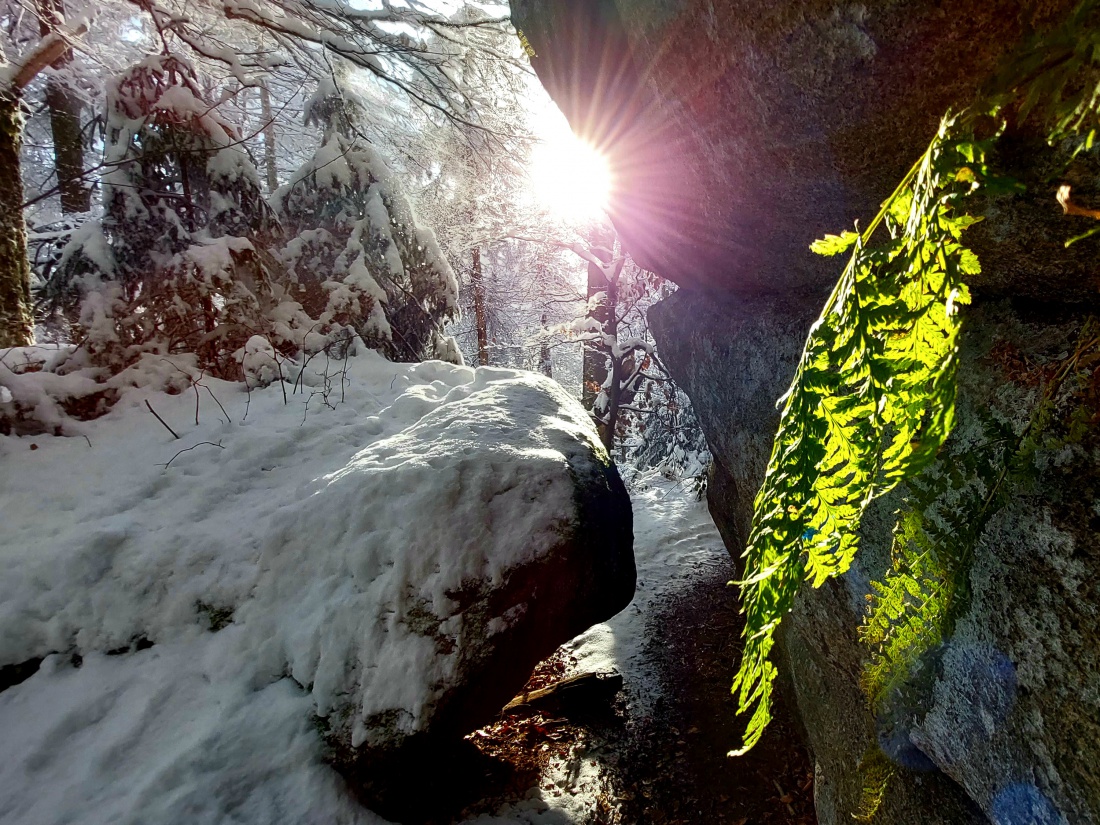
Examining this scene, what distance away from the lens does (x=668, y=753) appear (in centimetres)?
397

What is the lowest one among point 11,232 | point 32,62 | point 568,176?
point 11,232

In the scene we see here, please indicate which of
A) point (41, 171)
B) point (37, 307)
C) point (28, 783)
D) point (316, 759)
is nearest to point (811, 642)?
point (316, 759)

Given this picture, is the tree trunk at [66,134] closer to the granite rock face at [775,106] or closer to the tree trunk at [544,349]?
the tree trunk at [544,349]

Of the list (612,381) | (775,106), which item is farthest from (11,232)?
(612,381)

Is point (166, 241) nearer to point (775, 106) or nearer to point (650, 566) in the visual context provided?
point (775, 106)

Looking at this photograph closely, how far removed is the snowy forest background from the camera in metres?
4.69

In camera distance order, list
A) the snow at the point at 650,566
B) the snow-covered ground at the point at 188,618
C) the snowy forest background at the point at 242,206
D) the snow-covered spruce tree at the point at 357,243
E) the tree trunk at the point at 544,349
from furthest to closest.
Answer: the tree trunk at the point at 544,349 → the snow-covered spruce tree at the point at 357,243 → the snow at the point at 650,566 → the snowy forest background at the point at 242,206 → the snow-covered ground at the point at 188,618

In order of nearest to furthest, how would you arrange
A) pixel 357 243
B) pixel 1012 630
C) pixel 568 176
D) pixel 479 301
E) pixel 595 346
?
pixel 1012 630 → pixel 357 243 → pixel 568 176 → pixel 595 346 → pixel 479 301

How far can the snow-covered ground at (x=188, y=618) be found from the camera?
7.54ft

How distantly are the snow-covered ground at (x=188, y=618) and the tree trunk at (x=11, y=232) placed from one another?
4.83ft

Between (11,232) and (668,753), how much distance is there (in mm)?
7590

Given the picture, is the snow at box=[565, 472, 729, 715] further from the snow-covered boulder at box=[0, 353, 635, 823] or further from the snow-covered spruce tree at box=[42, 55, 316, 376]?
the snow-covered spruce tree at box=[42, 55, 316, 376]

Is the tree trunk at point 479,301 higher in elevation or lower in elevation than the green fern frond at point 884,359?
higher

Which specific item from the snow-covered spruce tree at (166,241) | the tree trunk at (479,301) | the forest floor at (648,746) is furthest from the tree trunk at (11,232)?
the tree trunk at (479,301)
